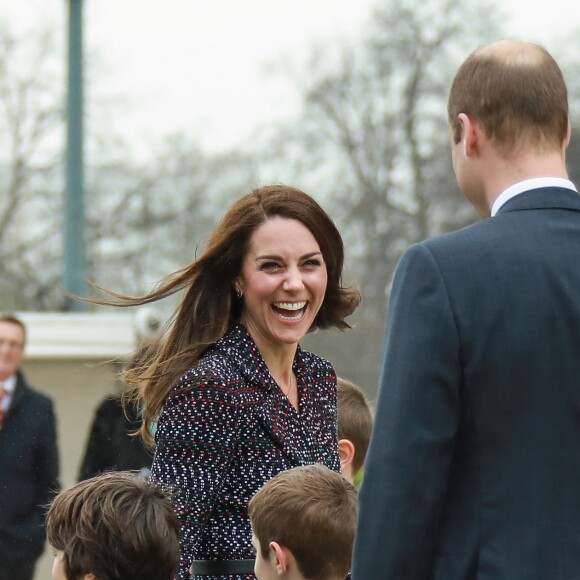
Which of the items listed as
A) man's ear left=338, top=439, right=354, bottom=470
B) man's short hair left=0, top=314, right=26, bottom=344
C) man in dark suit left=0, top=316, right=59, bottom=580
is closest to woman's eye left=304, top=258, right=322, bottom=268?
man's ear left=338, top=439, right=354, bottom=470

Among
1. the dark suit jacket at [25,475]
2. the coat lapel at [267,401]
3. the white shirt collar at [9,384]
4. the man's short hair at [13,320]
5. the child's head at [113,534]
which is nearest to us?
the child's head at [113,534]

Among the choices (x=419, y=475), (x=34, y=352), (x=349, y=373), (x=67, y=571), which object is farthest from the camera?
(x=349, y=373)

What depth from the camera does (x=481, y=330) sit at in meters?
2.16

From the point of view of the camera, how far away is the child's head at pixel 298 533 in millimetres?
3008

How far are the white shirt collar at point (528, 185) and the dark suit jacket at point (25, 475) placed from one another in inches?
192

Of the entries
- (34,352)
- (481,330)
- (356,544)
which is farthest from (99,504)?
(34,352)

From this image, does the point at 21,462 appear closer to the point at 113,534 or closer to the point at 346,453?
the point at 346,453

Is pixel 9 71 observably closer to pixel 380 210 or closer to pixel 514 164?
pixel 380 210

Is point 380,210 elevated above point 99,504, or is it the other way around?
point 380,210

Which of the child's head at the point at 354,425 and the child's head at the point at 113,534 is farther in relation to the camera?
the child's head at the point at 354,425

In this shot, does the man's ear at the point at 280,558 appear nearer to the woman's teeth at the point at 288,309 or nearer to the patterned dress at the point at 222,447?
the patterned dress at the point at 222,447

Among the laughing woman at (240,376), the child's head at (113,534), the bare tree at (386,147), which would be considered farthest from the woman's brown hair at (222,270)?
the bare tree at (386,147)

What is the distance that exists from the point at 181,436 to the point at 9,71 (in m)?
13.2

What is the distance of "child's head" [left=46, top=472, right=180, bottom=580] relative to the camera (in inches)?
114
